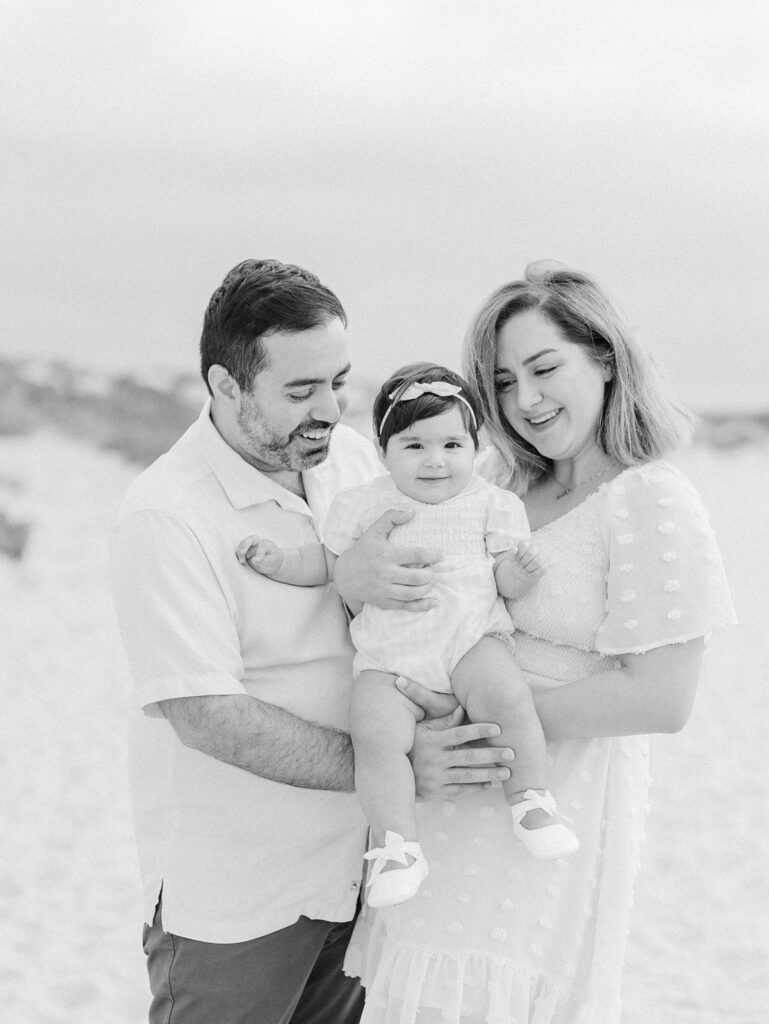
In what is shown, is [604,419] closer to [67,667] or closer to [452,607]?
[452,607]

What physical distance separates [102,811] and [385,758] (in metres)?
5.17

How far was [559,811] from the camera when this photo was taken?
83.3 inches

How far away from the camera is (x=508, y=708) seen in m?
2.04

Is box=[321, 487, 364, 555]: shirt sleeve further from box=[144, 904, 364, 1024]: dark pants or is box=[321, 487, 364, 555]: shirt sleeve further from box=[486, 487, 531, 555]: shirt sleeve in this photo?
box=[144, 904, 364, 1024]: dark pants

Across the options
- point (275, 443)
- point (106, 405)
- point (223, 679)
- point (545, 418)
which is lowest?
point (223, 679)

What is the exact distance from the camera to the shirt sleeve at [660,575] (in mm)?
2045

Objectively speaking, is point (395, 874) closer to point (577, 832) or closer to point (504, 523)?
point (577, 832)

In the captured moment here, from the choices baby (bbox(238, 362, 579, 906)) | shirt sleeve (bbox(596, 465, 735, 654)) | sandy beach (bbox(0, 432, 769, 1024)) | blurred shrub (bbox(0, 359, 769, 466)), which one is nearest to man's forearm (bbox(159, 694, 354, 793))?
baby (bbox(238, 362, 579, 906))

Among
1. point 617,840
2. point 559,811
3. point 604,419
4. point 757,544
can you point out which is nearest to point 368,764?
point 559,811

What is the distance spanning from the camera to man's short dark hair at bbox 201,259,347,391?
2252mm

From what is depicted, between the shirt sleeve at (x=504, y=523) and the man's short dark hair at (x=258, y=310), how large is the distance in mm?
522

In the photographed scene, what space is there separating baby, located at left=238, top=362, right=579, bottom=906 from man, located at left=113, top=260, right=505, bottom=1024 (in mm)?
66

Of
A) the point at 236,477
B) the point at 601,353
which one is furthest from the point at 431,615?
the point at 601,353

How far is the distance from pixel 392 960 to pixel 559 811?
1.43 feet
